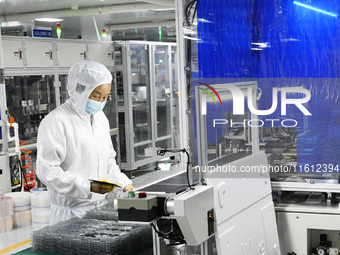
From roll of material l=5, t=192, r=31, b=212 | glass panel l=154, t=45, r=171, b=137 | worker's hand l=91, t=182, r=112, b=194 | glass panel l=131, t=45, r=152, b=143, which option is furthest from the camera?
glass panel l=154, t=45, r=171, b=137

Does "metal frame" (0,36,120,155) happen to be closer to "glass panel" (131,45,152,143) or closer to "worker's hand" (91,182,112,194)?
"glass panel" (131,45,152,143)

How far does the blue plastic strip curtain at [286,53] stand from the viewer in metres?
2.93

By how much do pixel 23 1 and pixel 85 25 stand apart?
2.76 m

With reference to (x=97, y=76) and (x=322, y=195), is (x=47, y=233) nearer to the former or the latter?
(x=97, y=76)

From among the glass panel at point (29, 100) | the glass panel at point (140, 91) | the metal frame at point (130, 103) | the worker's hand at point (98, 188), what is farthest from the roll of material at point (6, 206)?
the worker's hand at point (98, 188)

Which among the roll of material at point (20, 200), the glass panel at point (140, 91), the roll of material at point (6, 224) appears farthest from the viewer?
the glass panel at point (140, 91)

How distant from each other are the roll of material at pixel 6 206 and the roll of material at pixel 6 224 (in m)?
0.04

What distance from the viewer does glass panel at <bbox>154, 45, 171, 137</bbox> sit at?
26.1ft

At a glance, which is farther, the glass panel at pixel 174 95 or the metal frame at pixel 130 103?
the glass panel at pixel 174 95

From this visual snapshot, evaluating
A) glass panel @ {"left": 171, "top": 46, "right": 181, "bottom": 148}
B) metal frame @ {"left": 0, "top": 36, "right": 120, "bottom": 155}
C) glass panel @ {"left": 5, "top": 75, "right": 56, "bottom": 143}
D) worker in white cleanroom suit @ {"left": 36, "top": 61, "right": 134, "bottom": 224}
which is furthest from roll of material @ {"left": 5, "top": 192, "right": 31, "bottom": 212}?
glass panel @ {"left": 171, "top": 46, "right": 181, "bottom": 148}

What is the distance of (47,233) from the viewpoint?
6.87 ft

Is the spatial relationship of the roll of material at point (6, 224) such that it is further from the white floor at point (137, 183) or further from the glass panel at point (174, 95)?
the glass panel at point (174, 95)

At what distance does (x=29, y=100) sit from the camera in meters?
6.03

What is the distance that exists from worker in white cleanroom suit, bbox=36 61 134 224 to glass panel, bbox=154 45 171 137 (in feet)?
16.5
